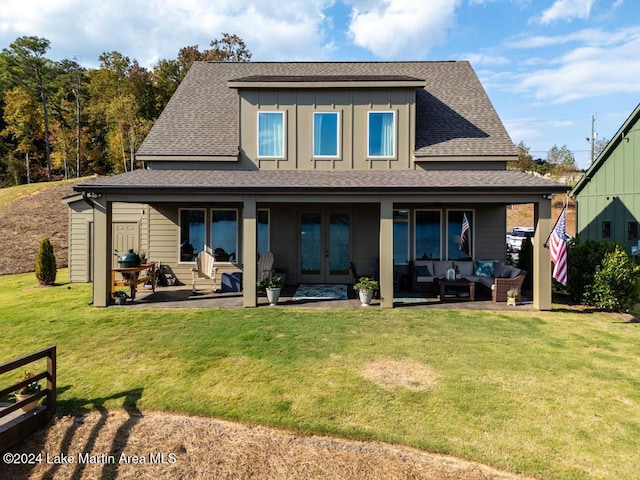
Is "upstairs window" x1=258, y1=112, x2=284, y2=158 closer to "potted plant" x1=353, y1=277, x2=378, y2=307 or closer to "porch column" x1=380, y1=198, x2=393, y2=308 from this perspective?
"porch column" x1=380, y1=198, x2=393, y2=308

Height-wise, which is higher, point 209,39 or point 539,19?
point 209,39

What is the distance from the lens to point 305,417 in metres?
4.31

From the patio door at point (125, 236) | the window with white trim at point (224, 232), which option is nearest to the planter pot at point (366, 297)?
the window with white trim at point (224, 232)

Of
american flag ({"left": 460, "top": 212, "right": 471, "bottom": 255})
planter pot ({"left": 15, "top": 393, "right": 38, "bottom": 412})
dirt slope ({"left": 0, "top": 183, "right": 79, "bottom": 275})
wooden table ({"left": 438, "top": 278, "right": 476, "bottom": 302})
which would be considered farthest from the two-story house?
dirt slope ({"left": 0, "top": 183, "right": 79, "bottom": 275})

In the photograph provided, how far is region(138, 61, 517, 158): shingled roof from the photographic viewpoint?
1156 cm

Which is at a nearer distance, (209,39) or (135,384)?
(135,384)

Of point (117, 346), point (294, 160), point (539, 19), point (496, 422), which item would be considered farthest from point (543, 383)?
point (539, 19)

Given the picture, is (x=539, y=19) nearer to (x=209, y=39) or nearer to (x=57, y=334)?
(x=57, y=334)

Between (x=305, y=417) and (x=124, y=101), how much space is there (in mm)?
37898

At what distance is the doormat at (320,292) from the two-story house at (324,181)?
18.9 inches

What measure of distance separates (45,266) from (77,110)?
35.1 m

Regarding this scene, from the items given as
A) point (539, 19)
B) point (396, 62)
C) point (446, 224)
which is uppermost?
point (539, 19)

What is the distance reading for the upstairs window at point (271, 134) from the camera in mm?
11383

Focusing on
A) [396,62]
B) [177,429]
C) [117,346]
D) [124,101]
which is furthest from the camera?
[124,101]
